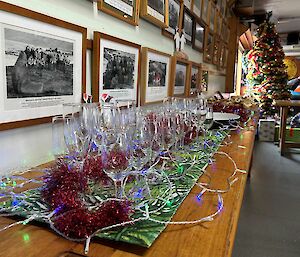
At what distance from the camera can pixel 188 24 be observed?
8.36 feet

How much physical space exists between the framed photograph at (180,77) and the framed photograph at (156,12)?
38cm

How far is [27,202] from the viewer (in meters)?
0.69

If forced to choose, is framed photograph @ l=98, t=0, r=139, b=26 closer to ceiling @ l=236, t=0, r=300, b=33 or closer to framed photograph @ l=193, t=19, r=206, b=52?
framed photograph @ l=193, t=19, r=206, b=52

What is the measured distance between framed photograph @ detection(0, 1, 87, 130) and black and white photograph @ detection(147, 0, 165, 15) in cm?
70

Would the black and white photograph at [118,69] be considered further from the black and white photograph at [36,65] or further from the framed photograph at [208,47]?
the framed photograph at [208,47]

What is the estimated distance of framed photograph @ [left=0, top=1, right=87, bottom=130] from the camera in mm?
889

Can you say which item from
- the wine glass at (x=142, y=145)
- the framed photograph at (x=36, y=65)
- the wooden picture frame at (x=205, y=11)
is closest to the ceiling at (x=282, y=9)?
the wooden picture frame at (x=205, y=11)

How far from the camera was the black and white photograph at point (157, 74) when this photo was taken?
189 centimetres

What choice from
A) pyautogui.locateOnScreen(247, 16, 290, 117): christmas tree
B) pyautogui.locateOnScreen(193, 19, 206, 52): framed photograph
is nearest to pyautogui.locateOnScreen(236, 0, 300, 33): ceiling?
pyautogui.locateOnScreen(247, 16, 290, 117): christmas tree

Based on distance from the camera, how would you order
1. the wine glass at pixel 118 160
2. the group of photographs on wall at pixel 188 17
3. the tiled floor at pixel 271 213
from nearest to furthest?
the wine glass at pixel 118 160 → the group of photographs on wall at pixel 188 17 → the tiled floor at pixel 271 213

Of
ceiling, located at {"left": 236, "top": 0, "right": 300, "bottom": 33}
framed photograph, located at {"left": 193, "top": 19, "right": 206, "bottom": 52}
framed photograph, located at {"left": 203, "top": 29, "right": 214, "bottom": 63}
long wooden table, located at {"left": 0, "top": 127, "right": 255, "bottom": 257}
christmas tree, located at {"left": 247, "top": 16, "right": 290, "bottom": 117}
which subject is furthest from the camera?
christmas tree, located at {"left": 247, "top": 16, "right": 290, "bottom": 117}

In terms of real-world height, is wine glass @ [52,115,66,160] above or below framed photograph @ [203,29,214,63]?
below

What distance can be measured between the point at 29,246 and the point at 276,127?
5.98m

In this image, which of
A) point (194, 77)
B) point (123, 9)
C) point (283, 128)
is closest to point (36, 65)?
point (123, 9)
